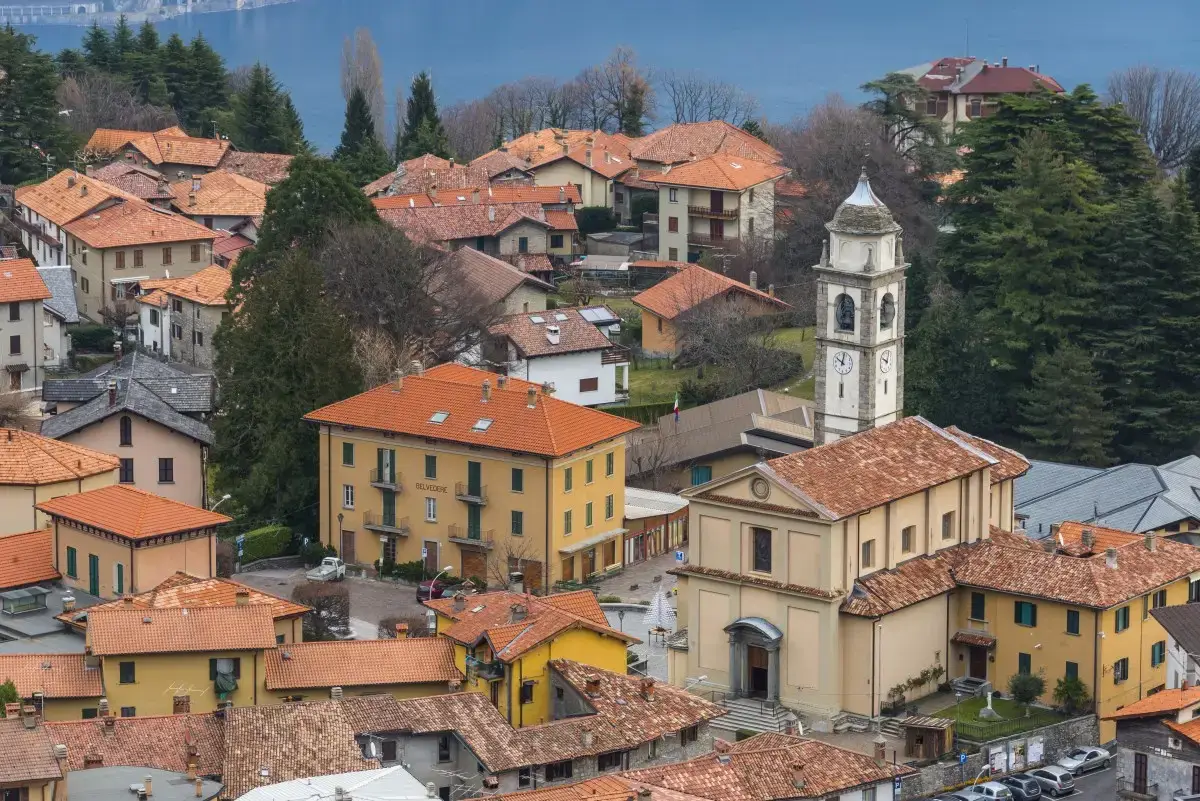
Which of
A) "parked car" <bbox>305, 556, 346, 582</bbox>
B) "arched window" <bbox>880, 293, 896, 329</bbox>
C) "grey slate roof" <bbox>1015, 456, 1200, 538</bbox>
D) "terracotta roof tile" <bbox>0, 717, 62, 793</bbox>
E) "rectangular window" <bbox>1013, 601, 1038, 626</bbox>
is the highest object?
"arched window" <bbox>880, 293, 896, 329</bbox>

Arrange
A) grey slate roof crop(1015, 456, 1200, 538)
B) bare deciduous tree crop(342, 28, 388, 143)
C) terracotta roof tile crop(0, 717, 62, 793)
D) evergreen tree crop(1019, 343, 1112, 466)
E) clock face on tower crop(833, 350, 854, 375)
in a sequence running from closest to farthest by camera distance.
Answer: terracotta roof tile crop(0, 717, 62, 793), clock face on tower crop(833, 350, 854, 375), grey slate roof crop(1015, 456, 1200, 538), evergreen tree crop(1019, 343, 1112, 466), bare deciduous tree crop(342, 28, 388, 143)

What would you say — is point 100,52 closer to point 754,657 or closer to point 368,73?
point 368,73

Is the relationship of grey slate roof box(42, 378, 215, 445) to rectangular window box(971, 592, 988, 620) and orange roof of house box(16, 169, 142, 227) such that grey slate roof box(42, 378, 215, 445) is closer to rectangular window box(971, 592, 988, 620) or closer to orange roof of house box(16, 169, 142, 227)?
rectangular window box(971, 592, 988, 620)

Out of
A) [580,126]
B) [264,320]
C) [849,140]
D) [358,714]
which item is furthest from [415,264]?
[580,126]

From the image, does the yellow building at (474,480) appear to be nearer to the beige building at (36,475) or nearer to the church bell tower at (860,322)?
the church bell tower at (860,322)

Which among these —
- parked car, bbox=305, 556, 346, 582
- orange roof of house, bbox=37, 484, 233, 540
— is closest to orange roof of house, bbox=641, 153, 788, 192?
parked car, bbox=305, 556, 346, 582

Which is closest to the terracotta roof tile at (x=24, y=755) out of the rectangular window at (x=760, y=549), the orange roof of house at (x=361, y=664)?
the orange roof of house at (x=361, y=664)
